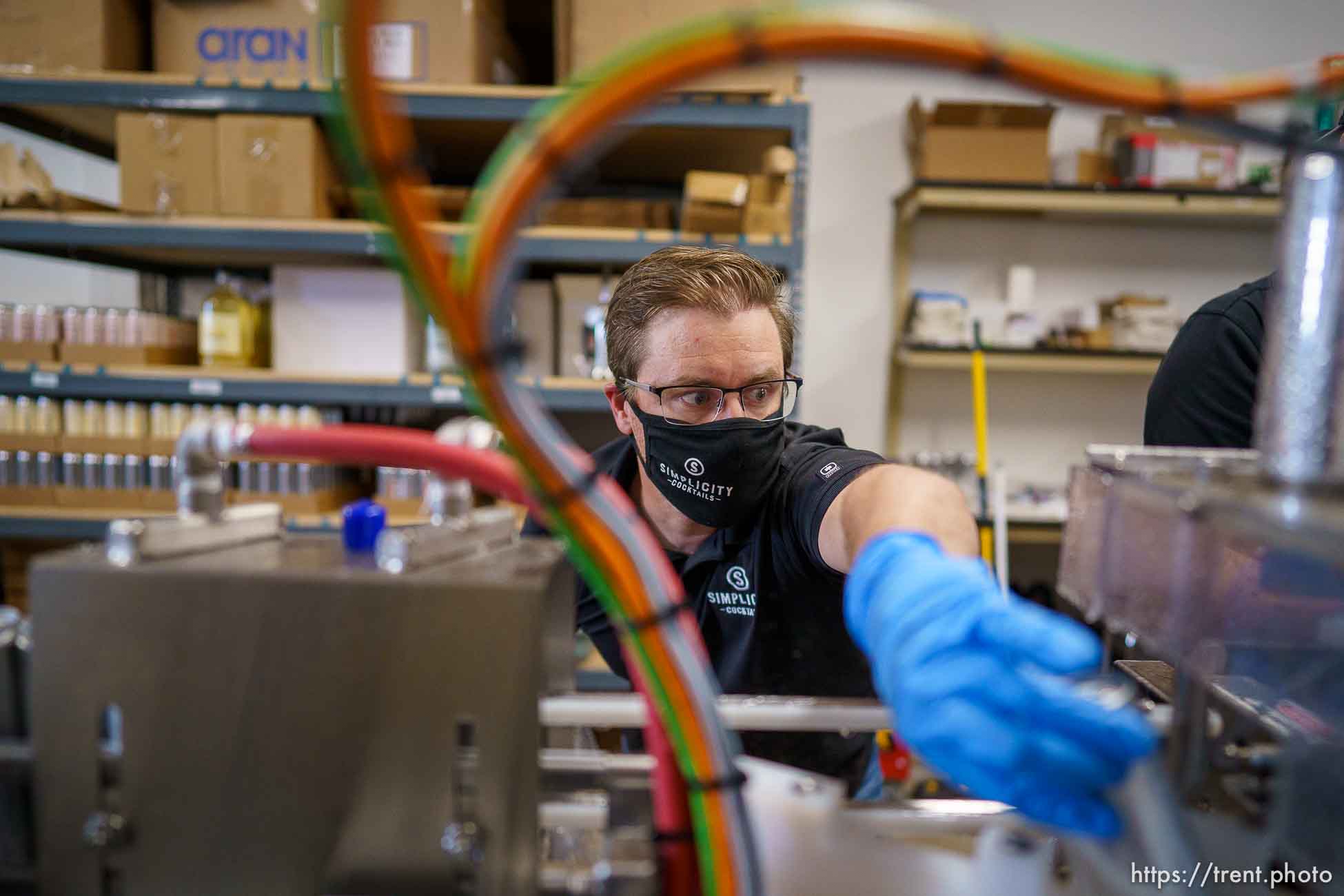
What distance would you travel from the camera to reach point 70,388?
2.21 m

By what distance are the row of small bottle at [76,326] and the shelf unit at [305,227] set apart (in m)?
0.10

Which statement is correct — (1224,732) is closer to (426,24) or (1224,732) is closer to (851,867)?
(851,867)

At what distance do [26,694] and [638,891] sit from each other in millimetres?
440

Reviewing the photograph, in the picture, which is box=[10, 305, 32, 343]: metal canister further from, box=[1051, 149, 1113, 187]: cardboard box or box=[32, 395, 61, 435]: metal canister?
box=[1051, 149, 1113, 187]: cardboard box

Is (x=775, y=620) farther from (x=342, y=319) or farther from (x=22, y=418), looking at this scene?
(x=22, y=418)

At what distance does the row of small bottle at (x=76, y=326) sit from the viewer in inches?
88.1

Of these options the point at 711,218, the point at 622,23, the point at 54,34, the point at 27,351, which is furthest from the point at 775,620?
the point at 54,34

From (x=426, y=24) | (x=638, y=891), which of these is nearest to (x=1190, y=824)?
(x=638, y=891)

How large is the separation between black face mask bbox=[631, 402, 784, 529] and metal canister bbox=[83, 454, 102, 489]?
1986 mm

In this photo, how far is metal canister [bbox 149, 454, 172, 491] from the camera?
226 centimetres

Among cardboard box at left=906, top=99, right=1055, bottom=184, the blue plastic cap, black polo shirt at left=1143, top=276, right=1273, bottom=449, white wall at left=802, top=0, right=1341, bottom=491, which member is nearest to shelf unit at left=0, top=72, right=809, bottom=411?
cardboard box at left=906, top=99, right=1055, bottom=184

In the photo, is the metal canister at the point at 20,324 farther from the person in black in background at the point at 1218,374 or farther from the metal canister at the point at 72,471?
the person in black in background at the point at 1218,374

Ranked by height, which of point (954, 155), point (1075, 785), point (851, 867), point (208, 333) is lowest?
point (851, 867)

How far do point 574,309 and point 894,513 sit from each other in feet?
5.33
